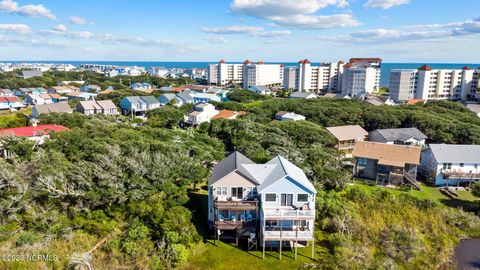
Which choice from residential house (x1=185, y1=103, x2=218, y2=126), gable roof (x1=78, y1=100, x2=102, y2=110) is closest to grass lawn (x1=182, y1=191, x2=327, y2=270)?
residential house (x1=185, y1=103, x2=218, y2=126)

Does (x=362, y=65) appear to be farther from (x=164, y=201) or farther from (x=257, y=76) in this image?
(x=164, y=201)

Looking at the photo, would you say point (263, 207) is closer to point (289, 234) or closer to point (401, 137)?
point (289, 234)

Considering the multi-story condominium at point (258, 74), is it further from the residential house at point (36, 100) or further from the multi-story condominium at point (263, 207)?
the multi-story condominium at point (263, 207)

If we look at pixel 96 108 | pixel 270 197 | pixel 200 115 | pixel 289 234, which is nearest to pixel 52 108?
pixel 96 108

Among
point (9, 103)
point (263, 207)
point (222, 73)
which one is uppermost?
point (222, 73)

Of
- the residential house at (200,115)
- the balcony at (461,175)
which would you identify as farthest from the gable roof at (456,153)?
the residential house at (200,115)

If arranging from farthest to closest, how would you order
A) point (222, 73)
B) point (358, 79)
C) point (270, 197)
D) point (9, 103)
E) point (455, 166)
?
point (222, 73)
point (358, 79)
point (9, 103)
point (455, 166)
point (270, 197)

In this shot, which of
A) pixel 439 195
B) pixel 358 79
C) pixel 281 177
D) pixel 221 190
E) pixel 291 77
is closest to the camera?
pixel 281 177
